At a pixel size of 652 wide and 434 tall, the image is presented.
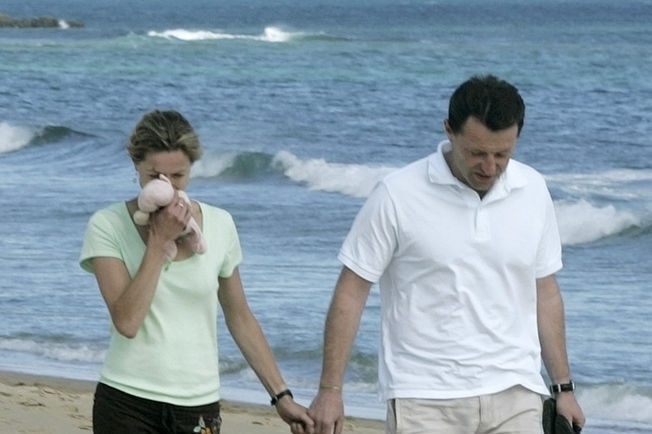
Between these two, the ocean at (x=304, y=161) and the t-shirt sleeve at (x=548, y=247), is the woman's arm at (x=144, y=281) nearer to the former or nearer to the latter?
the t-shirt sleeve at (x=548, y=247)

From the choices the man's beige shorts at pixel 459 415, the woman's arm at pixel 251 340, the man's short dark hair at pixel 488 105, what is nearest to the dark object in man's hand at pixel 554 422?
the man's beige shorts at pixel 459 415

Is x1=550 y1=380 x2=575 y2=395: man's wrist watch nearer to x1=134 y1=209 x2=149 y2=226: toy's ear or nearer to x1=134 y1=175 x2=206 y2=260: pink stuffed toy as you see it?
x1=134 y1=175 x2=206 y2=260: pink stuffed toy

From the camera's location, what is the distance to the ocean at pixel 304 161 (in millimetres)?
9945

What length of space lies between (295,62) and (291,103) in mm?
14051

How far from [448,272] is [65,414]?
407 centimetres

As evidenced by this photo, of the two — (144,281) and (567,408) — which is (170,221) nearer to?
(144,281)

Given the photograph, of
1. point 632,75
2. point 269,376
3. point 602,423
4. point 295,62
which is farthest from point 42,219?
point 295,62

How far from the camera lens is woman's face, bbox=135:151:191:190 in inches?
167

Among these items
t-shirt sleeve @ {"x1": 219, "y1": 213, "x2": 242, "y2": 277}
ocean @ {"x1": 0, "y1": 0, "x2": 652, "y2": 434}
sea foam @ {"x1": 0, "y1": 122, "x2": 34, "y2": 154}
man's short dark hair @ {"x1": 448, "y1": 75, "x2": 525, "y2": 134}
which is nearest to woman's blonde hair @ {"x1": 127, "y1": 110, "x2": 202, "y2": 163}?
t-shirt sleeve @ {"x1": 219, "y1": 213, "x2": 242, "y2": 277}

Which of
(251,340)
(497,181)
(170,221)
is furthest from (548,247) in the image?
(170,221)

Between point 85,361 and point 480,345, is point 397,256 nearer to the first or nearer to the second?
point 480,345

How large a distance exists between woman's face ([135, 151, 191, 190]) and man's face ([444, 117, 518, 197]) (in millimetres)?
739

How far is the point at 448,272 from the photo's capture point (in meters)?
4.34

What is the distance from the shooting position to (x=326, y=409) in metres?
4.39
